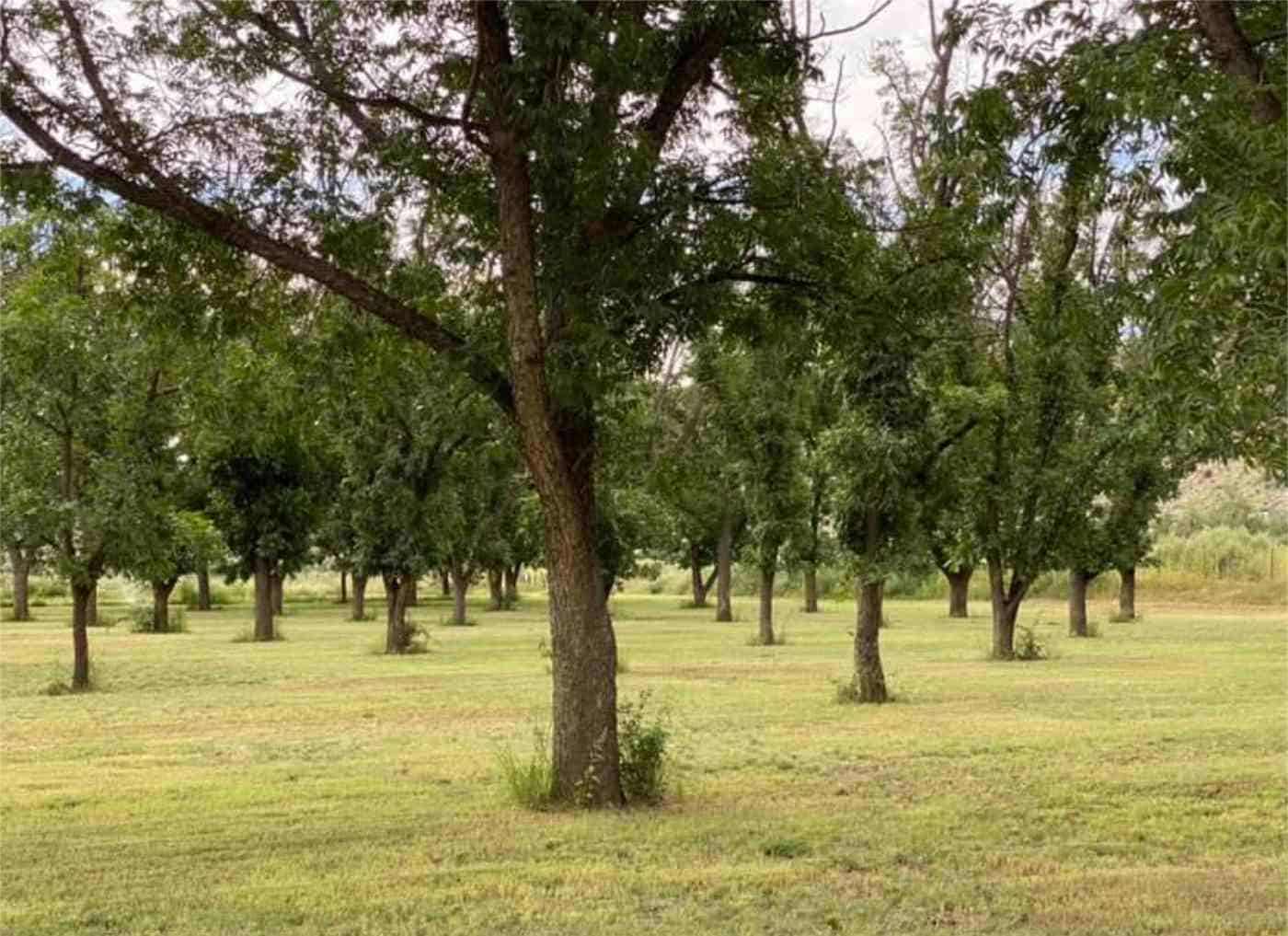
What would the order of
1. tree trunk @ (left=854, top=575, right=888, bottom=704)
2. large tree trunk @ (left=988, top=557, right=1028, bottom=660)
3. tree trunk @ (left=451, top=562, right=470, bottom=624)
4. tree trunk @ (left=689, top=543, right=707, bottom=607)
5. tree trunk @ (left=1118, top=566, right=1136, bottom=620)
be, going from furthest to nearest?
1. tree trunk @ (left=689, top=543, right=707, bottom=607)
2. tree trunk @ (left=451, top=562, right=470, bottom=624)
3. tree trunk @ (left=1118, top=566, right=1136, bottom=620)
4. large tree trunk @ (left=988, top=557, right=1028, bottom=660)
5. tree trunk @ (left=854, top=575, right=888, bottom=704)

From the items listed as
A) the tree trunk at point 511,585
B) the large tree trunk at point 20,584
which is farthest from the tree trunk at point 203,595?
the tree trunk at point 511,585

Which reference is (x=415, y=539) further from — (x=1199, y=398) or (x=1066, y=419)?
(x=1199, y=398)

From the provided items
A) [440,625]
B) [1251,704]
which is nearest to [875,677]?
[1251,704]

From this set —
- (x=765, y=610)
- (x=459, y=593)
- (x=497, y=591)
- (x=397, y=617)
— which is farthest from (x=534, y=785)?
(x=497, y=591)

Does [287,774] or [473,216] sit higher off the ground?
[473,216]

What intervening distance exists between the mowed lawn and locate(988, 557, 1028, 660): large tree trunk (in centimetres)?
491

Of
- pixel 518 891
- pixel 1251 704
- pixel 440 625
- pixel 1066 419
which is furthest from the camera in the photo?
pixel 440 625

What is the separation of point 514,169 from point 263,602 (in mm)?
30441

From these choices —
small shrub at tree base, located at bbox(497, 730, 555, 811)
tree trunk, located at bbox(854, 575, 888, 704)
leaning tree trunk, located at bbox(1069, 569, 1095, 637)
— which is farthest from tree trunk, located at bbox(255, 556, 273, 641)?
small shrub at tree base, located at bbox(497, 730, 555, 811)

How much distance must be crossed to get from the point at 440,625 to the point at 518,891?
3859 centimetres

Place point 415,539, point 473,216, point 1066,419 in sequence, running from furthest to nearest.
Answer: point 415,539 → point 1066,419 → point 473,216

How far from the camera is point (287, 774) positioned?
12156 millimetres

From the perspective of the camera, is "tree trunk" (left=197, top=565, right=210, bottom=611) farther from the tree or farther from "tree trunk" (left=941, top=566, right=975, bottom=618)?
the tree

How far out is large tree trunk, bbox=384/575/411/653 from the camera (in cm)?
3078
